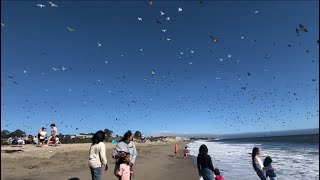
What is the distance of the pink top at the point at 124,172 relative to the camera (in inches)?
370

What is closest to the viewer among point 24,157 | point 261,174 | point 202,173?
point 202,173

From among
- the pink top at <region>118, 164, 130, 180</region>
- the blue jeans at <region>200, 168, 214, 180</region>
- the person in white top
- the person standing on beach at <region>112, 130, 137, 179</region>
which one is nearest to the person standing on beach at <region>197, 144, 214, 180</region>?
the blue jeans at <region>200, 168, 214, 180</region>

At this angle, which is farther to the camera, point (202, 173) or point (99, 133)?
point (202, 173)

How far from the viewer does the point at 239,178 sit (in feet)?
57.0

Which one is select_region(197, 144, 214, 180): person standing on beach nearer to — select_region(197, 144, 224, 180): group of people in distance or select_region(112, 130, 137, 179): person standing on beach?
select_region(197, 144, 224, 180): group of people in distance

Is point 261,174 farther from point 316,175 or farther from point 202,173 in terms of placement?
point 316,175

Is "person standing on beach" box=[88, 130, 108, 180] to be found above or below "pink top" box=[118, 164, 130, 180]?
above

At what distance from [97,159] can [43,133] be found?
58.4 feet

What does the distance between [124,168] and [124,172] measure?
0.11m

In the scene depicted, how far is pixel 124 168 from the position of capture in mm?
9430

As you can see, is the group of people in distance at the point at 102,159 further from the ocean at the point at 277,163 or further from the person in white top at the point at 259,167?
the ocean at the point at 277,163

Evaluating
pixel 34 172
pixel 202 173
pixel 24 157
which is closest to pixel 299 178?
pixel 202 173

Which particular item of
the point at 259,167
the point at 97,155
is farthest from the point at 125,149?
the point at 259,167

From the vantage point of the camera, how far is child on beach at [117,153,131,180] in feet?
30.8
